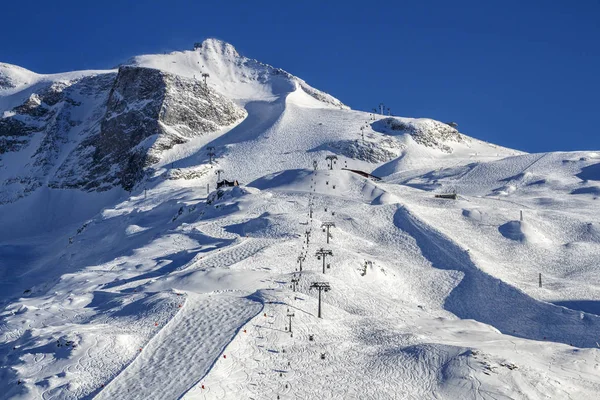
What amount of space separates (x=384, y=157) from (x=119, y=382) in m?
118

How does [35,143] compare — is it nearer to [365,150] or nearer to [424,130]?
[365,150]

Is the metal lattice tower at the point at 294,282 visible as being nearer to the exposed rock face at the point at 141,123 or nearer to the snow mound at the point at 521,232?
the snow mound at the point at 521,232

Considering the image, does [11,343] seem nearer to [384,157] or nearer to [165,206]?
[165,206]

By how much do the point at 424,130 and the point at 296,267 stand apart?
355ft

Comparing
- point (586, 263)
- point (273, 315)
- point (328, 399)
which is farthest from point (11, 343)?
point (586, 263)

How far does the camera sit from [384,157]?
157500 mm

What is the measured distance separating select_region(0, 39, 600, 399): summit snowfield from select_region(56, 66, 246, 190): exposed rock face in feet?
2.71

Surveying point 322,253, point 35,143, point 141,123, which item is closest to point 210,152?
point 141,123

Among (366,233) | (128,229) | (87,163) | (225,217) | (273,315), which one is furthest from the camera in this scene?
(87,163)

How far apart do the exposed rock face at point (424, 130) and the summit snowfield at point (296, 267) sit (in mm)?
673

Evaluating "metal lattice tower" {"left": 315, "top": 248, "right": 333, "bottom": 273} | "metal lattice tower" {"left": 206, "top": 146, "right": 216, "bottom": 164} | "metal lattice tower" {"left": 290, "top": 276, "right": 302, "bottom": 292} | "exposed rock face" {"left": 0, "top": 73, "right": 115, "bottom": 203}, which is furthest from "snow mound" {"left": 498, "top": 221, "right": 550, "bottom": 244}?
"exposed rock face" {"left": 0, "top": 73, "right": 115, "bottom": 203}

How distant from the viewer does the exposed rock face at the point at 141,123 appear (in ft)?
536

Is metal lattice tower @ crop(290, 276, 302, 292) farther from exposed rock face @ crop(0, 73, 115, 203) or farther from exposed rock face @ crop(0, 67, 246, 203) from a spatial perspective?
exposed rock face @ crop(0, 73, 115, 203)

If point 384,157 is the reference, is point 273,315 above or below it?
below
